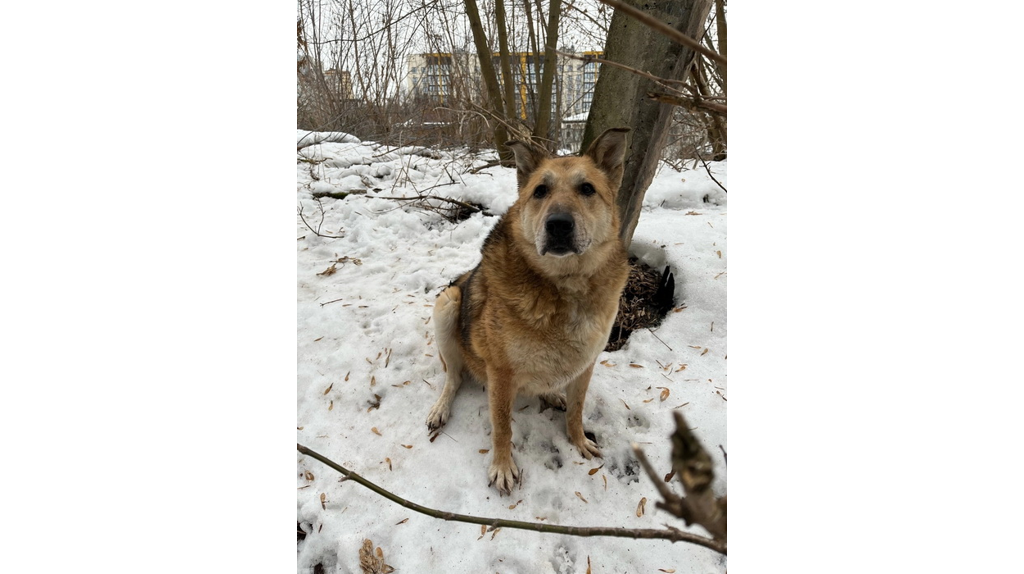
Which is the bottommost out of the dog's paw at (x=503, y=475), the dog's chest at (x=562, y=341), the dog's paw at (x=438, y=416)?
the dog's paw at (x=503, y=475)

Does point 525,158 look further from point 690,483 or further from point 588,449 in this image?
point 690,483

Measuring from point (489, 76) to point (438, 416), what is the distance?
240 inches

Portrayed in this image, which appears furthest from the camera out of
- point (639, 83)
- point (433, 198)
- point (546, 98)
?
point (546, 98)

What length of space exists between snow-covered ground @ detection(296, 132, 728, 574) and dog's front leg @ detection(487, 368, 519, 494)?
0.08 m

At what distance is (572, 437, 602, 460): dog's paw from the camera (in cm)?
260

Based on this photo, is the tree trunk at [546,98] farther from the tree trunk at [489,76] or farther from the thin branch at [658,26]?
the thin branch at [658,26]

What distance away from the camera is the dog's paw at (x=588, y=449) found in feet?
8.53

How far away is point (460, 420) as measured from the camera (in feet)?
9.25

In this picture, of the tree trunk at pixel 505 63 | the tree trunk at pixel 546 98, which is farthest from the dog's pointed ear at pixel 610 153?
the tree trunk at pixel 505 63

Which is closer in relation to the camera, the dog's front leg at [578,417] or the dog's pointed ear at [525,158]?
the dog's pointed ear at [525,158]

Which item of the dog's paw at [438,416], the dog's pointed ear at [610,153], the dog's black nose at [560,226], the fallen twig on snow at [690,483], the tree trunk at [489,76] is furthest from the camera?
the tree trunk at [489,76]

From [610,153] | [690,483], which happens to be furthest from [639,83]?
[690,483]

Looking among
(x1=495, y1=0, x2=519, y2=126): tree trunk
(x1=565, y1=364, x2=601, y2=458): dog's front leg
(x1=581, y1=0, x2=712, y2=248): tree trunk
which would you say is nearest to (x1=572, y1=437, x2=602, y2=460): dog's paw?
(x1=565, y1=364, x2=601, y2=458): dog's front leg

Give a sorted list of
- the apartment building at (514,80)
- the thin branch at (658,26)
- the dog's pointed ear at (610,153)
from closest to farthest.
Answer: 1. the thin branch at (658,26)
2. the dog's pointed ear at (610,153)
3. the apartment building at (514,80)
